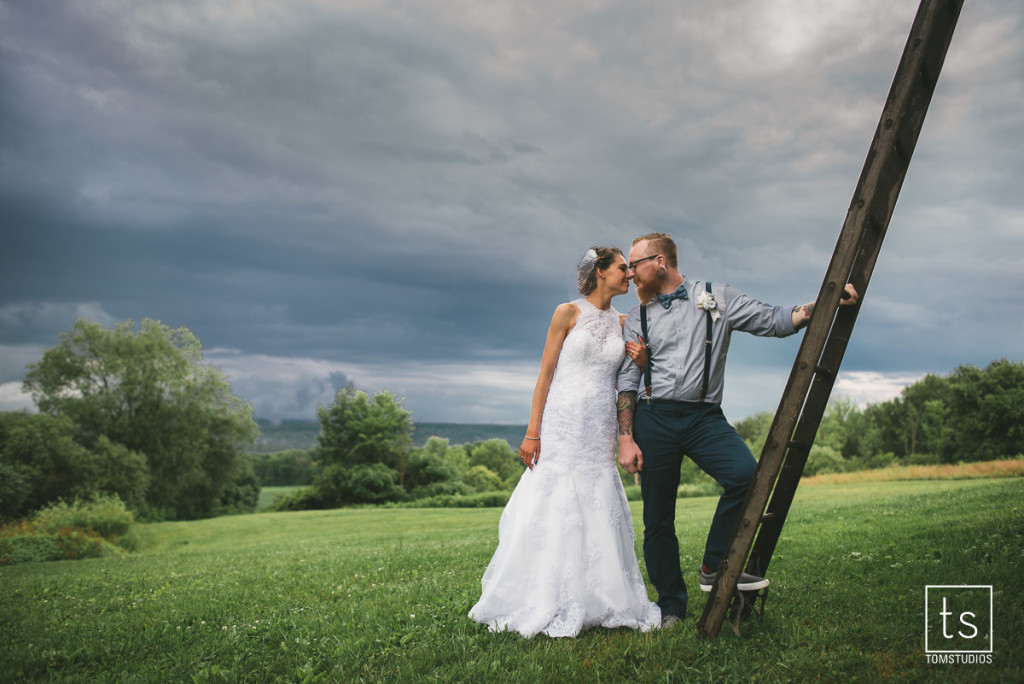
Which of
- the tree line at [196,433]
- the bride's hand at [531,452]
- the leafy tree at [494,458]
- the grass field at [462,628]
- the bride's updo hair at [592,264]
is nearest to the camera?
the grass field at [462,628]

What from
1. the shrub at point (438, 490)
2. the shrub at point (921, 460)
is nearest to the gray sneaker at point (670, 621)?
the shrub at point (438, 490)

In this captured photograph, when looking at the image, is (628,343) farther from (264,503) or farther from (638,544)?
(264,503)

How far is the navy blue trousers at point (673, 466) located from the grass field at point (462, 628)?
48cm

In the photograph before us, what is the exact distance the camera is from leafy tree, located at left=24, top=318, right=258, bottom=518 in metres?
45.4

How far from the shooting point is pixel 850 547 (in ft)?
27.7

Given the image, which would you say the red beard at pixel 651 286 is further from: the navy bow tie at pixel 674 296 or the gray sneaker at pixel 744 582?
the gray sneaker at pixel 744 582

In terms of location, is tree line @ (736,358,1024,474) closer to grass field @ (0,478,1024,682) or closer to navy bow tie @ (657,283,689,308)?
grass field @ (0,478,1024,682)

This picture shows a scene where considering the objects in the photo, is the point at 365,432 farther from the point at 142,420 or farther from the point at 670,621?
the point at 670,621

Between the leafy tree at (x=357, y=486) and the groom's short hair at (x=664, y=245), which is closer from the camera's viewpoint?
the groom's short hair at (x=664, y=245)

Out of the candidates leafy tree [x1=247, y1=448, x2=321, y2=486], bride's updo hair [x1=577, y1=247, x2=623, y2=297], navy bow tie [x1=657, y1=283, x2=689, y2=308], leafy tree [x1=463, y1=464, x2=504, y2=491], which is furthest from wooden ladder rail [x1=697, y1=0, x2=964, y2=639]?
leafy tree [x1=247, y1=448, x2=321, y2=486]

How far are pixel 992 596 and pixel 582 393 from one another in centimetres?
373

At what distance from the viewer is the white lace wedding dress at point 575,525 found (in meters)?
4.94

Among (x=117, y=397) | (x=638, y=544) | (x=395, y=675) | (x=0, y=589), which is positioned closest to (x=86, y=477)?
(x=117, y=397)

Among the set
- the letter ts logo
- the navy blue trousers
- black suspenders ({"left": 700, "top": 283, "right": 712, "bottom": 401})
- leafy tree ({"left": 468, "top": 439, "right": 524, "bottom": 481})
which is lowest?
leafy tree ({"left": 468, "top": 439, "right": 524, "bottom": 481})
